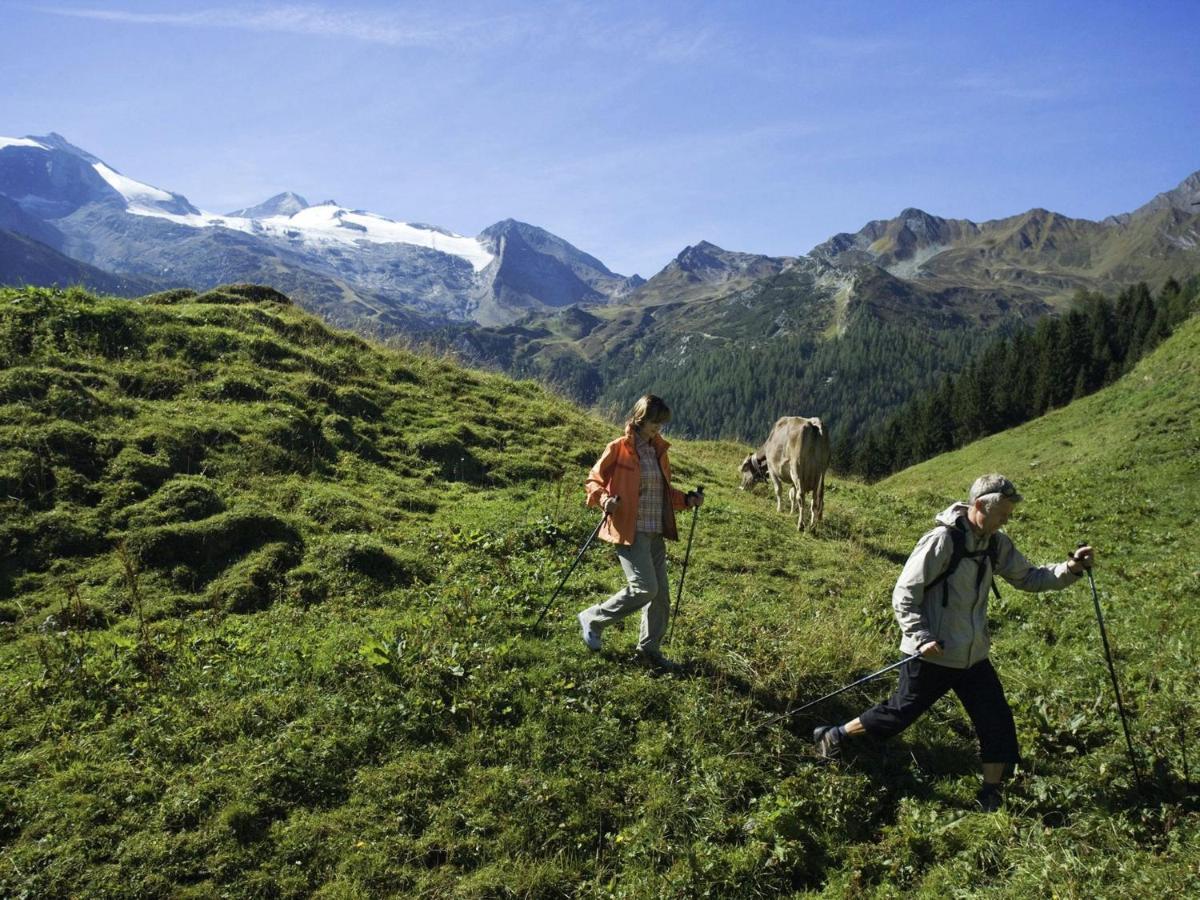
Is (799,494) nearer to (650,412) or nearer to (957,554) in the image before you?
(650,412)

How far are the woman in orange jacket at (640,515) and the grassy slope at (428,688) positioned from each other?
0.62 metres

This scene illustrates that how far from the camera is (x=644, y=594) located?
27.9 ft

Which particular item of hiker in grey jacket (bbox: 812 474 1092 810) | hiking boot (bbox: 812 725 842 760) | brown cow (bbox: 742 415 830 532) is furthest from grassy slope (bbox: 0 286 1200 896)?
brown cow (bbox: 742 415 830 532)

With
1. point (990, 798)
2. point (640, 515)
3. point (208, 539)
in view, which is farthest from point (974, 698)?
point (208, 539)

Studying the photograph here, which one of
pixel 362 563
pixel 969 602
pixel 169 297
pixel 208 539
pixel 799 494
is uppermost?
pixel 169 297

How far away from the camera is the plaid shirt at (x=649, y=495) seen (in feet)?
28.3

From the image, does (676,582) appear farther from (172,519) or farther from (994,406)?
(994,406)

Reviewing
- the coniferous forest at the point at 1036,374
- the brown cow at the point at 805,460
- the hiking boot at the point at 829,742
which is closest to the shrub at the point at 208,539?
the hiking boot at the point at 829,742

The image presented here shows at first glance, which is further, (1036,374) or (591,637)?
(1036,374)

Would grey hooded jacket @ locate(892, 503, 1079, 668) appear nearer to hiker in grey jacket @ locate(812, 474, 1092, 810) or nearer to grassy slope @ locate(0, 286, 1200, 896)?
hiker in grey jacket @ locate(812, 474, 1092, 810)

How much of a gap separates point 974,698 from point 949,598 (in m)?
1.03

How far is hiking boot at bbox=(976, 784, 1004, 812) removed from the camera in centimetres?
666

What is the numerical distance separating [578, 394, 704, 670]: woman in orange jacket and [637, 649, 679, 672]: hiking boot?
12 mm

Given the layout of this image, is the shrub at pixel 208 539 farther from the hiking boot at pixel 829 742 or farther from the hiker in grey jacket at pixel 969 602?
the hiker in grey jacket at pixel 969 602
